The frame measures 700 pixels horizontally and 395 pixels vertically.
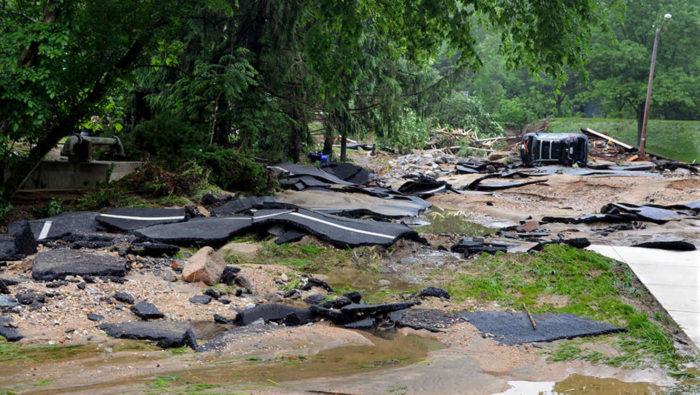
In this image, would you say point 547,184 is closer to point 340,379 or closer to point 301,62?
point 301,62

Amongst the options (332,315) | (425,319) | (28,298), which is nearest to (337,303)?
(332,315)

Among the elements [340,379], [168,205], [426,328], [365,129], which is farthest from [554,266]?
→ [365,129]

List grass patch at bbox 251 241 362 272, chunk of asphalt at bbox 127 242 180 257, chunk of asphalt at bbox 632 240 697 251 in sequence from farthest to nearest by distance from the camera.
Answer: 1. chunk of asphalt at bbox 632 240 697 251
2. grass patch at bbox 251 241 362 272
3. chunk of asphalt at bbox 127 242 180 257

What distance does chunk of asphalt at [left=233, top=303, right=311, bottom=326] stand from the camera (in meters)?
5.11

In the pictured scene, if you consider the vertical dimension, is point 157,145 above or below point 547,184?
above

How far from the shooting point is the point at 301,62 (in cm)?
1489

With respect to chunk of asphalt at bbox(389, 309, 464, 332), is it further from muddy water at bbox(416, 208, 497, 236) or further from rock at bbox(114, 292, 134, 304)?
muddy water at bbox(416, 208, 497, 236)

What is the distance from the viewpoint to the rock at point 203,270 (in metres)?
6.36

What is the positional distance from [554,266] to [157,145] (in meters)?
9.19

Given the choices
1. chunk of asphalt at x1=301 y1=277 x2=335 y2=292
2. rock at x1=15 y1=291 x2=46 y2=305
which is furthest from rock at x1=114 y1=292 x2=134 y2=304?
chunk of asphalt at x1=301 y1=277 x2=335 y2=292

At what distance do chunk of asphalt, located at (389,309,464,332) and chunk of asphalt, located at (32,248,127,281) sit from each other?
2.95m

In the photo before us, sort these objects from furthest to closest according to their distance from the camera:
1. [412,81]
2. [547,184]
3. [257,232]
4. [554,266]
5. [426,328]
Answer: [412,81]
[547,184]
[257,232]
[554,266]
[426,328]

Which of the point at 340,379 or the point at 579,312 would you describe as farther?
the point at 579,312

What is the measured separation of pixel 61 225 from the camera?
27.6ft
